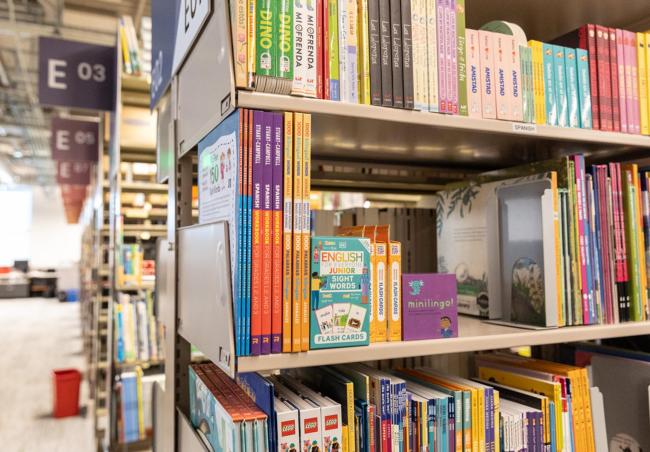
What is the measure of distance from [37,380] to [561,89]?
615 cm

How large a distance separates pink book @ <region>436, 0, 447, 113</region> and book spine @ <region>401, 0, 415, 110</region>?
0.24ft

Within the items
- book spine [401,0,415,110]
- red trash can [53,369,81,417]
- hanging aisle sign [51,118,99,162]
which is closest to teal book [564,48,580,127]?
book spine [401,0,415,110]

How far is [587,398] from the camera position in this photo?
1.23m

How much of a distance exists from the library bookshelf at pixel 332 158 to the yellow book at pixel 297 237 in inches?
1.2

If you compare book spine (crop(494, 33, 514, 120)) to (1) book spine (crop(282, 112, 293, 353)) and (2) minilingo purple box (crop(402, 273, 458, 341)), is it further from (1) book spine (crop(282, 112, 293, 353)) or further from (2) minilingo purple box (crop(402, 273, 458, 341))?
(1) book spine (crop(282, 112, 293, 353))

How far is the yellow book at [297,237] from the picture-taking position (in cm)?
89

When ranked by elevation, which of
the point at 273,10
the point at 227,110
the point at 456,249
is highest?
the point at 273,10

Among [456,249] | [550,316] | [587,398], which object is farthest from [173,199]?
[587,398]

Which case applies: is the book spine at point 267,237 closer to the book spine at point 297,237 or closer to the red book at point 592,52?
the book spine at point 297,237

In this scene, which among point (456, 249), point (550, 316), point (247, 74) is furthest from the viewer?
point (456, 249)

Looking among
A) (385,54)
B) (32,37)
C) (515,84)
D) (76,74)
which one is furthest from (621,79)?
(32,37)

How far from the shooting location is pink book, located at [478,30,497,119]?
1138 millimetres

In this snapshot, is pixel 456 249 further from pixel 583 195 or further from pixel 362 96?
pixel 362 96

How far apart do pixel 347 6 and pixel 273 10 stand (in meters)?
0.17
